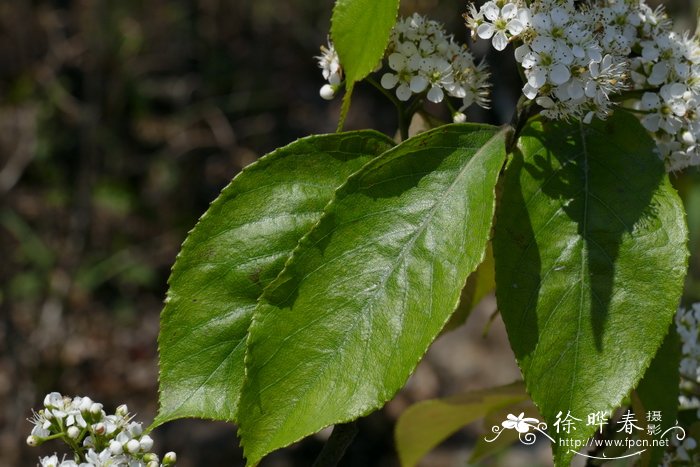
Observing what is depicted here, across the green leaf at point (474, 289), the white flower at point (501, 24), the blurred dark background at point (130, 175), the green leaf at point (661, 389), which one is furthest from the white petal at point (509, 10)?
the blurred dark background at point (130, 175)

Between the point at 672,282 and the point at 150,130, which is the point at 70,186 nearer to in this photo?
the point at 150,130

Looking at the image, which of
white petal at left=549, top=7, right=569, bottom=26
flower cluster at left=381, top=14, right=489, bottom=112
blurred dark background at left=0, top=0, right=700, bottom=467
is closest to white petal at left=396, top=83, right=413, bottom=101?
flower cluster at left=381, top=14, right=489, bottom=112

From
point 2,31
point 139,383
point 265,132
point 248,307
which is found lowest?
point 139,383

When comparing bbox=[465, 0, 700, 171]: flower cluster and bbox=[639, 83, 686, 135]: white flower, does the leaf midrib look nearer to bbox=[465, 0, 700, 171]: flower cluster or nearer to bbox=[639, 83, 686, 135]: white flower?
bbox=[465, 0, 700, 171]: flower cluster

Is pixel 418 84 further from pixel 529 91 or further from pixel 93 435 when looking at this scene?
pixel 93 435

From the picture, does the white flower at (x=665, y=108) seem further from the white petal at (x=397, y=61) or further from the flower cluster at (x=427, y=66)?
the white petal at (x=397, y=61)

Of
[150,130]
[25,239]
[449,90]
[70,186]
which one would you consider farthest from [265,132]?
[449,90]
